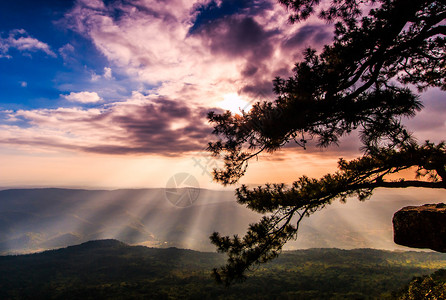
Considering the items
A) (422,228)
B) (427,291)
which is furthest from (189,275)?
(422,228)

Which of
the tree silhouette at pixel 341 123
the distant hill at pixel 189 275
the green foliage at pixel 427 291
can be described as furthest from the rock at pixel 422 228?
the distant hill at pixel 189 275

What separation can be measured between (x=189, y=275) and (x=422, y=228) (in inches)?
4338

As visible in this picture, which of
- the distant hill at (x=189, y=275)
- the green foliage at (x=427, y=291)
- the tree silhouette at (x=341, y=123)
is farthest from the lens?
the distant hill at (x=189, y=275)

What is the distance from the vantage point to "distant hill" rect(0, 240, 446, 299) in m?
79.4

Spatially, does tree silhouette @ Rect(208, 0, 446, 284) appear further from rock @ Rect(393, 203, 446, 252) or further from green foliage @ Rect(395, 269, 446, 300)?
green foliage @ Rect(395, 269, 446, 300)

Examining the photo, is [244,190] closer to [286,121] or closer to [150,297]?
[286,121]

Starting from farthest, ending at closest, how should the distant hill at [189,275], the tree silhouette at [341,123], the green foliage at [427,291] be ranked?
the distant hill at [189,275]
the green foliage at [427,291]
the tree silhouette at [341,123]

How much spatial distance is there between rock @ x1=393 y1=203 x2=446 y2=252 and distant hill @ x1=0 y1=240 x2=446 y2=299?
208 ft

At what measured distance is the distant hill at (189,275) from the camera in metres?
79.4

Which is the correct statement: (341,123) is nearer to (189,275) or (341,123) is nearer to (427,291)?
(427,291)

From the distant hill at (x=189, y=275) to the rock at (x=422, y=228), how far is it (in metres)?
63.4

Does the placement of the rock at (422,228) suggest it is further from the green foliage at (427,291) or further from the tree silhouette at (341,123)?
the green foliage at (427,291)

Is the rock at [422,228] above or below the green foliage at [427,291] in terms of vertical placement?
above

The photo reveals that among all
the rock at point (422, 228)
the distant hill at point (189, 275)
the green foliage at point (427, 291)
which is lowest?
the distant hill at point (189, 275)
